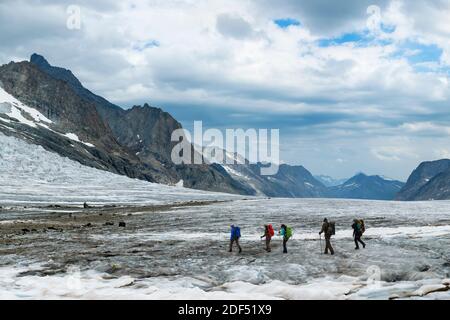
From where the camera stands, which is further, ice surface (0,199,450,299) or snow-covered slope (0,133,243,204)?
snow-covered slope (0,133,243,204)

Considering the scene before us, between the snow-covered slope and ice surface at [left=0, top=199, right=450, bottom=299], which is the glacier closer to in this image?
ice surface at [left=0, top=199, right=450, bottom=299]

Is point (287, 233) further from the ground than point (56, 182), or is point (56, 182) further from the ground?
point (56, 182)

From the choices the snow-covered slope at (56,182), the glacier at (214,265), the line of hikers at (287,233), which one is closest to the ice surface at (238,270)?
the glacier at (214,265)

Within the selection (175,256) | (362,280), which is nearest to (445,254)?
(362,280)

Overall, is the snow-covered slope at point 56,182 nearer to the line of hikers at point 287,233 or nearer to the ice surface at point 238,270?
the ice surface at point 238,270

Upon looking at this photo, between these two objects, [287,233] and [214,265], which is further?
[287,233]

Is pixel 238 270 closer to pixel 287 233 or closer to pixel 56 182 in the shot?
pixel 287 233

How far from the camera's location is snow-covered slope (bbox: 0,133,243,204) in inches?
4434

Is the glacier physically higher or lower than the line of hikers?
lower

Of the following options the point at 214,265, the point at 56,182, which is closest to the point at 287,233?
the point at 214,265

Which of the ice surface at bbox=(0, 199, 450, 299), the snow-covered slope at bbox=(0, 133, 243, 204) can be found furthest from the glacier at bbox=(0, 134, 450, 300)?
the snow-covered slope at bbox=(0, 133, 243, 204)

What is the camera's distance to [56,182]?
5468 inches
